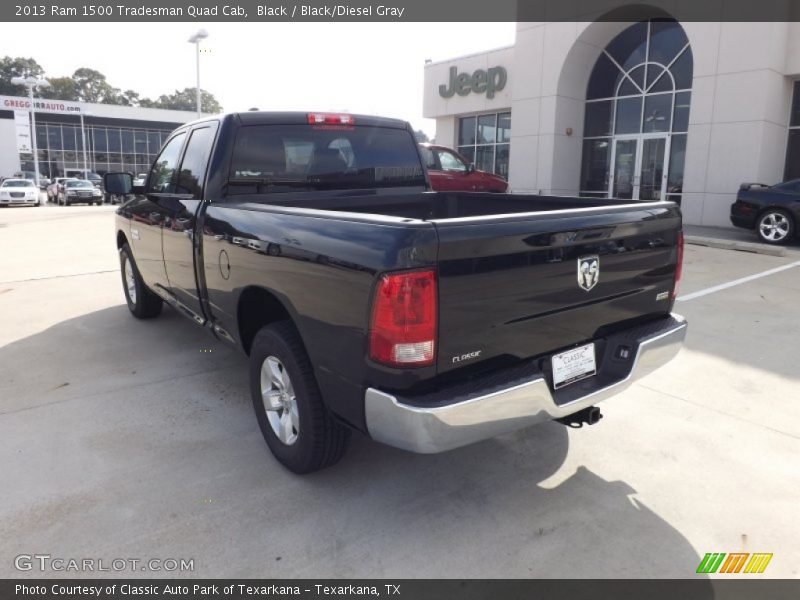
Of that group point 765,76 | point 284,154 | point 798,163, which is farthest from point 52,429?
point 798,163

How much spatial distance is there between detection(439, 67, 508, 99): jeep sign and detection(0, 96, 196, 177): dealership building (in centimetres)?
A: 4296

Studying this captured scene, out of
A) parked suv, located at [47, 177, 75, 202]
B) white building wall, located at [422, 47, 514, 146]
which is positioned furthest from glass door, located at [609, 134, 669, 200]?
parked suv, located at [47, 177, 75, 202]

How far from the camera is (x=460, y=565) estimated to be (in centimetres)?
248

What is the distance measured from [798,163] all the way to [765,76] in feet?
8.70

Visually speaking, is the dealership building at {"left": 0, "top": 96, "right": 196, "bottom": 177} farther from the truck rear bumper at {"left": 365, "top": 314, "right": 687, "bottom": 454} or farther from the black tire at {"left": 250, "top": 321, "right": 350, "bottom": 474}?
the truck rear bumper at {"left": 365, "top": 314, "right": 687, "bottom": 454}

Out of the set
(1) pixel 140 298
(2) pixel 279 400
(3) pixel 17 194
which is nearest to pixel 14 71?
(3) pixel 17 194

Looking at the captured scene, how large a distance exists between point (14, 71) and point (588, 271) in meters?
129

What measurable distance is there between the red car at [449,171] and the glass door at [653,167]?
537 cm

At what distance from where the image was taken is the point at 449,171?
15.3m

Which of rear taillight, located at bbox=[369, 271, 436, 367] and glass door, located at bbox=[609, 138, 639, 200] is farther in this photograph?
glass door, located at bbox=[609, 138, 639, 200]

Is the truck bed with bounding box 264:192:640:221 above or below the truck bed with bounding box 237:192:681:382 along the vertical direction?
above

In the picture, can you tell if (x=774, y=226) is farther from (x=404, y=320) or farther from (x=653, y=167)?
(x=404, y=320)

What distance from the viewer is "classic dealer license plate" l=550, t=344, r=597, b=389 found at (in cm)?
275

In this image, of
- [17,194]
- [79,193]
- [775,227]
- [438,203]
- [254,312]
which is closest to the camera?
[254,312]
